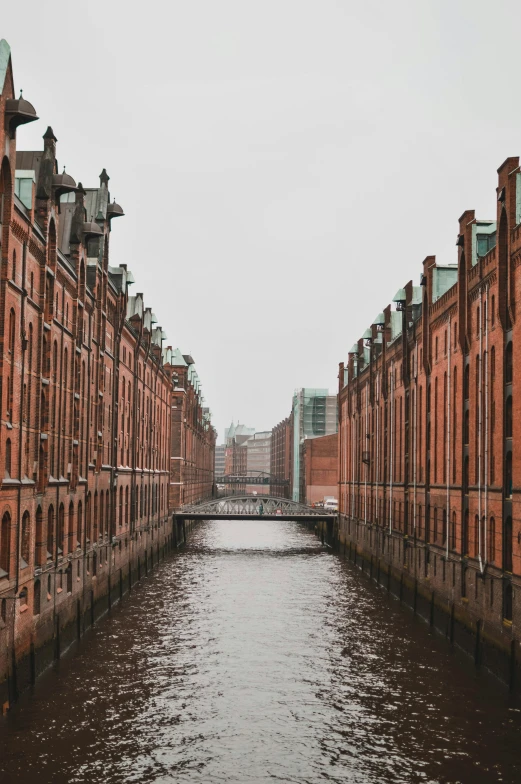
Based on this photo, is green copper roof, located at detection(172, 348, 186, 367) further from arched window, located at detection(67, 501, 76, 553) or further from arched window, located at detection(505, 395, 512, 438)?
arched window, located at detection(505, 395, 512, 438)

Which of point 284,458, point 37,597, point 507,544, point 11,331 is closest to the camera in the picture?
point 11,331

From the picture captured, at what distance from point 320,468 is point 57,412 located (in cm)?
10024

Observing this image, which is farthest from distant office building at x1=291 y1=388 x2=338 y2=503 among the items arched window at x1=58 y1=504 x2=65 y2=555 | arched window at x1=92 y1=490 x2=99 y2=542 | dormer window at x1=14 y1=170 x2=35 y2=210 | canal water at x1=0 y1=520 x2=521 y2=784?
dormer window at x1=14 y1=170 x2=35 y2=210

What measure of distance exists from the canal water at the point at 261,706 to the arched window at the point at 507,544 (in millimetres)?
3505

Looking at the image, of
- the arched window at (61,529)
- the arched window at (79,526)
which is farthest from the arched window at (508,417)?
the arched window at (79,526)

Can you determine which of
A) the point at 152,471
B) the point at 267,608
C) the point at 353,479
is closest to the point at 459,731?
the point at 267,608

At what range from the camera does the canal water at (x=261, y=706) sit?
1950 centimetres

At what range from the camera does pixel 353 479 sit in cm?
7712

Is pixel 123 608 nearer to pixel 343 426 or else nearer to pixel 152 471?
pixel 152 471

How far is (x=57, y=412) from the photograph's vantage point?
31.6 m

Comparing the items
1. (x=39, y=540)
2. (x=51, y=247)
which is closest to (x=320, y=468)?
(x=51, y=247)

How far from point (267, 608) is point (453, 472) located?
1117 centimetres

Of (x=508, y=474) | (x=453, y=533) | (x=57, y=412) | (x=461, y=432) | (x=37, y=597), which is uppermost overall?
(x=57, y=412)

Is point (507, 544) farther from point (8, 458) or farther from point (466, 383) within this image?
point (8, 458)
